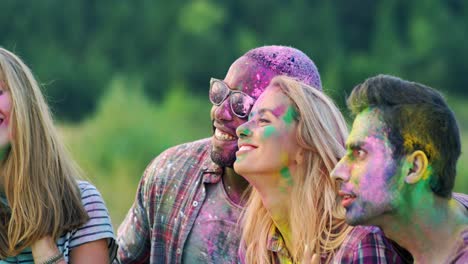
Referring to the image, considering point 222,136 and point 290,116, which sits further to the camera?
point 222,136

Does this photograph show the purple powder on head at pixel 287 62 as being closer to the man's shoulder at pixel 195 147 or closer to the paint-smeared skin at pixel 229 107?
the paint-smeared skin at pixel 229 107

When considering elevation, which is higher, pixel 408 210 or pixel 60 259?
pixel 408 210

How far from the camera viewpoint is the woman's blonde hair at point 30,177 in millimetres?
4246

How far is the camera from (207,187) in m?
4.69

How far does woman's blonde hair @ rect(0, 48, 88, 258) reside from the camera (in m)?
4.25

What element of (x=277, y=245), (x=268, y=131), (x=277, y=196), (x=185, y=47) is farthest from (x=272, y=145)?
(x=185, y=47)

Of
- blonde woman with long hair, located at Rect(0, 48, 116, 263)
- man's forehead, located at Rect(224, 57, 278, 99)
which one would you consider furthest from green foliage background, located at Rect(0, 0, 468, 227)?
blonde woman with long hair, located at Rect(0, 48, 116, 263)

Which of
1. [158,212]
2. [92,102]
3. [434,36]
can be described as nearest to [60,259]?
[158,212]

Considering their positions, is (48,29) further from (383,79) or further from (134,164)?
(383,79)

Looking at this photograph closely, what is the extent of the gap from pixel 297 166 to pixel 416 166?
0.66 meters

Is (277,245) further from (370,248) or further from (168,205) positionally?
(168,205)

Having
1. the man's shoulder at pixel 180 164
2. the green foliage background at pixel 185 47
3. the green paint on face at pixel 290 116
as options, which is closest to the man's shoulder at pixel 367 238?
the green paint on face at pixel 290 116

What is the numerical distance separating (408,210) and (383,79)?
1.46 ft

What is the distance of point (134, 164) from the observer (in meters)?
19.4
